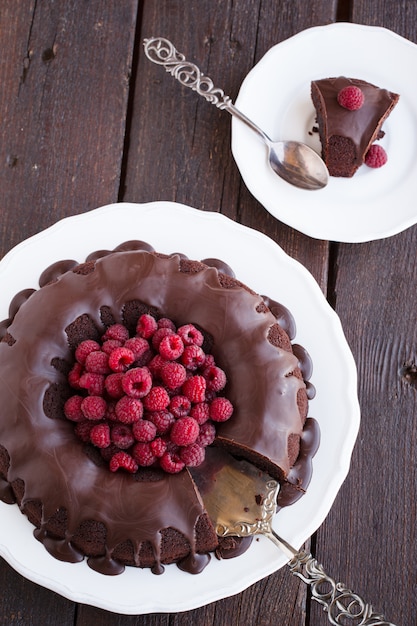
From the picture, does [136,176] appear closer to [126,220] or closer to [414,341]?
[126,220]

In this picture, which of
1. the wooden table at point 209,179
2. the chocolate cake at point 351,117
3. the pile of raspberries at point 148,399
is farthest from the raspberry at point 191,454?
the chocolate cake at point 351,117

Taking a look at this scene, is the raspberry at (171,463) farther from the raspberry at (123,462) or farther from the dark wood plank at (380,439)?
the dark wood plank at (380,439)

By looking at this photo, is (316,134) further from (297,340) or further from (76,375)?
(76,375)

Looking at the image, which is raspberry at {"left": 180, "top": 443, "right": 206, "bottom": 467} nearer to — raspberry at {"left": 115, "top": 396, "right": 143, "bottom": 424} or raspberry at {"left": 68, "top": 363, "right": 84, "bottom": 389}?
raspberry at {"left": 115, "top": 396, "right": 143, "bottom": 424}

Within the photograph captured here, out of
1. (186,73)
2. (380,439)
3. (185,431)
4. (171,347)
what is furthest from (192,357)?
(186,73)

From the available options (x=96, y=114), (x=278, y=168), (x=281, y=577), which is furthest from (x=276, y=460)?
(x=96, y=114)

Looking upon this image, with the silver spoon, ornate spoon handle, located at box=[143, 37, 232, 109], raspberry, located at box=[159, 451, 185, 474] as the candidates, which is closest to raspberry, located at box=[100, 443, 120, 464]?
raspberry, located at box=[159, 451, 185, 474]
